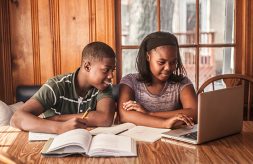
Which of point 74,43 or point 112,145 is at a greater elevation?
point 74,43

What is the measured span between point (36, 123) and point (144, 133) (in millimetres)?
457

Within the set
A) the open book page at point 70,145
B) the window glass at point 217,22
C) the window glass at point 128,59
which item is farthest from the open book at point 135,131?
the window glass at point 217,22

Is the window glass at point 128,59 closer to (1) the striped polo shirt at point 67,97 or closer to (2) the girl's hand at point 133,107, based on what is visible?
(1) the striped polo shirt at point 67,97

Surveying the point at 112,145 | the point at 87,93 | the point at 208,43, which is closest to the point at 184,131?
the point at 112,145

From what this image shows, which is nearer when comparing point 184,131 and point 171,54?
point 184,131

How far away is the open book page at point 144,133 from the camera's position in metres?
1.53

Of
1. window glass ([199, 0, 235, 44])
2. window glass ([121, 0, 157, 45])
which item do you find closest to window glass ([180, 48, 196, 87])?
window glass ([199, 0, 235, 44])

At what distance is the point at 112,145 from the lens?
4.43 feet

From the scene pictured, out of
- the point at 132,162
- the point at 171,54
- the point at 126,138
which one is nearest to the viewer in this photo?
the point at 132,162

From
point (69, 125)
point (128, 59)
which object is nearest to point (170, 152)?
point (69, 125)

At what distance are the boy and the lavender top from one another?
0.17m

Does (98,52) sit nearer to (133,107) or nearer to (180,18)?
(133,107)

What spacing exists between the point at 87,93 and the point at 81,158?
0.75 metres

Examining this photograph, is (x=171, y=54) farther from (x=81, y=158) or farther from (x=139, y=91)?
(x=81, y=158)
